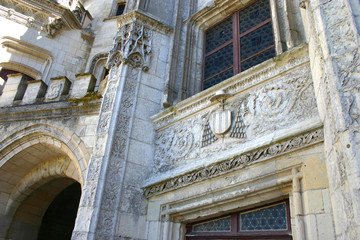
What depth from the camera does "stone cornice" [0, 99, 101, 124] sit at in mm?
6434

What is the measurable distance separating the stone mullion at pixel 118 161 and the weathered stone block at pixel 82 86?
1193mm

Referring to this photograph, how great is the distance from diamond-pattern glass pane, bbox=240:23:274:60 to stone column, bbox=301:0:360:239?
6.90ft

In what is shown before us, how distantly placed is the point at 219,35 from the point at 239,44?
79 cm

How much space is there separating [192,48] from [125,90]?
1852mm

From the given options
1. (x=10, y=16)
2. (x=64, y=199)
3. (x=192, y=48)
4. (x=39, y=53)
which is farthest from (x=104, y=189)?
(x=10, y=16)

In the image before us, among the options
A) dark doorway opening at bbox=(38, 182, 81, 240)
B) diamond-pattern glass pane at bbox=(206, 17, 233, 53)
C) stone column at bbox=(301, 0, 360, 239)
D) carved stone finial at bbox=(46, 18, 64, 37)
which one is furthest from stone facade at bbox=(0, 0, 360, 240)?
carved stone finial at bbox=(46, 18, 64, 37)

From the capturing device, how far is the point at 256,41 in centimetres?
601

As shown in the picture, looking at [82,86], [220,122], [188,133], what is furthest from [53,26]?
[220,122]

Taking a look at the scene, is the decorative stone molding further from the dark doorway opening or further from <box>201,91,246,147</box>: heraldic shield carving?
the dark doorway opening

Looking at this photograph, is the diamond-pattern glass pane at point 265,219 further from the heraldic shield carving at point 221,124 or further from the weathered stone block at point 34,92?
the weathered stone block at point 34,92

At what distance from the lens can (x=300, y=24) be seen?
5008 millimetres

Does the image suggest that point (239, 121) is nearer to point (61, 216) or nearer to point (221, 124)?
point (221, 124)

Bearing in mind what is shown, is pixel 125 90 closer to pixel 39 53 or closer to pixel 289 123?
pixel 289 123

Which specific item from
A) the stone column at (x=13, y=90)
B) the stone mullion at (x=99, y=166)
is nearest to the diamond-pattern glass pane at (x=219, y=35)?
the stone mullion at (x=99, y=166)
